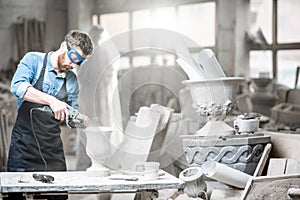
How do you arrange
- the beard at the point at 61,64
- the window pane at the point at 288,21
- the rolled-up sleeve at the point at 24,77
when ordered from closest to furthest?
the rolled-up sleeve at the point at 24,77 → the beard at the point at 61,64 → the window pane at the point at 288,21

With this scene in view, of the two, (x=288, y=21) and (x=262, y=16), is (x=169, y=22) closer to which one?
(x=262, y=16)

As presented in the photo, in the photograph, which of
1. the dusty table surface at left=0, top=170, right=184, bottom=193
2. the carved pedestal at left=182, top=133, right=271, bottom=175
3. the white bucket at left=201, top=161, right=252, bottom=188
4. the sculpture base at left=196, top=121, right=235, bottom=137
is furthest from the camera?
the sculpture base at left=196, top=121, right=235, bottom=137

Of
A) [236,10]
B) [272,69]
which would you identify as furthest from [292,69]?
[236,10]

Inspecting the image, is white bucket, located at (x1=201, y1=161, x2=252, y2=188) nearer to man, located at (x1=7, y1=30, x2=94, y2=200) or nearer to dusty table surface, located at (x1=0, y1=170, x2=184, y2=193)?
dusty table surface, located at (x1=0, y1=170, x2=184, y2=193)

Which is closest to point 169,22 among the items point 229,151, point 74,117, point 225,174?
point 229,151

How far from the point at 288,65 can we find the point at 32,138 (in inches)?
235

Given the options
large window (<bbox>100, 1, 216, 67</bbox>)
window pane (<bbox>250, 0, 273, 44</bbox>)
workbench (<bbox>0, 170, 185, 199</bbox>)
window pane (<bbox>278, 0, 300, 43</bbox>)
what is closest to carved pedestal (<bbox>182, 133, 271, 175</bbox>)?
workbench (<bbox>0, 170, 185, 199</bbox>)

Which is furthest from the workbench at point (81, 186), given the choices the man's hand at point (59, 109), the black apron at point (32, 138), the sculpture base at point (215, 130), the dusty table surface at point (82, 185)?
the sculpture base at point (215, 130)

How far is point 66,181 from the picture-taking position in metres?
3.76

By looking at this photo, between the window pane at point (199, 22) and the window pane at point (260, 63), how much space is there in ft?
2.44

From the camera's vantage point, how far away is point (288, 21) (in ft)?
29.9

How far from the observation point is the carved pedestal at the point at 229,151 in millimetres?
4543

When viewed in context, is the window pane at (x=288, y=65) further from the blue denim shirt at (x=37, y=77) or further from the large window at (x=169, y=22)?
the blue denim shirt at (x=37, y=77)

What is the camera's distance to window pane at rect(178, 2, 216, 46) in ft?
30.4
